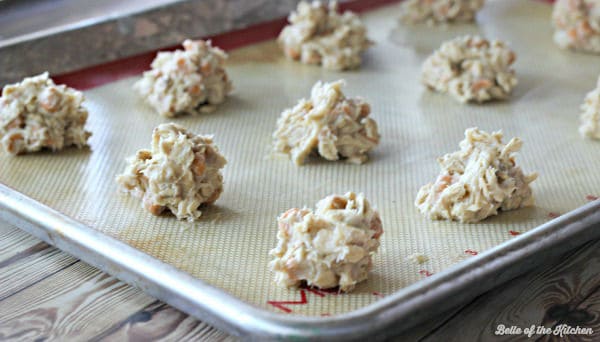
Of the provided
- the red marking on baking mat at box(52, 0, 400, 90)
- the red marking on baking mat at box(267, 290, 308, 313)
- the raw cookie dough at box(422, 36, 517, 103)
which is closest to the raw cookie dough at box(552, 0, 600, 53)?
the raw cookie dough at box(422, 36, 517, 103)

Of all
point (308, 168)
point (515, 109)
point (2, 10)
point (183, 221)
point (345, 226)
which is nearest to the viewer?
point (345, 226)

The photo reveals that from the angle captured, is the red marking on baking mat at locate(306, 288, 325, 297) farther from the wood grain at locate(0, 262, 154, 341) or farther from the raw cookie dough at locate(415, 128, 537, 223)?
the raw cookie dough at locate(415, 128, 537, 223)

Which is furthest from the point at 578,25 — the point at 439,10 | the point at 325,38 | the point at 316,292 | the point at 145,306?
the point at 145,306

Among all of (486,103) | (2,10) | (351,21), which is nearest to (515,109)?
(486,103)

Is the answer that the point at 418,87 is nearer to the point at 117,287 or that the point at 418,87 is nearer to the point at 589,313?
the point at 589,313

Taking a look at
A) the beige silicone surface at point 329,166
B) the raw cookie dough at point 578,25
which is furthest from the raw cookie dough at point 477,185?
the raw cookie dough at point 578,25

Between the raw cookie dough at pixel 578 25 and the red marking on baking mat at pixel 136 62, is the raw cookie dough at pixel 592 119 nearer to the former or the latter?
the raw cookie dough at pixel 578 25
